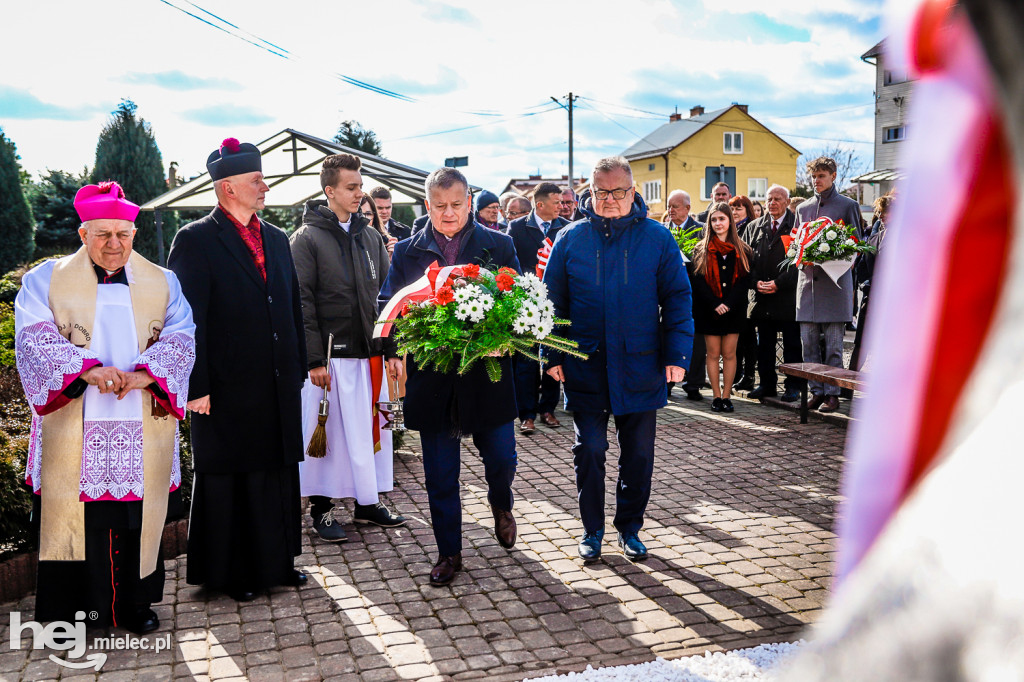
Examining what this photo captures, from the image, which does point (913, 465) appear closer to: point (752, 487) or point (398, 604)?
point (398, 604)

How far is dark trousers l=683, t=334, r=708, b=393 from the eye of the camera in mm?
11289

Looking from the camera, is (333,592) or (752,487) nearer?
(333,592)

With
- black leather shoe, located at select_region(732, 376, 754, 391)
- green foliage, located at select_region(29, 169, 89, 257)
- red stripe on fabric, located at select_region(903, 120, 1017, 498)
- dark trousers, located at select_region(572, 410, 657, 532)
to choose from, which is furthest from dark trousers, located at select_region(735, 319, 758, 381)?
green foliage, located at select_region(29, 169, 89, 257)

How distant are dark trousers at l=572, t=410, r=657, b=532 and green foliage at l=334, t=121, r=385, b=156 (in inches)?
1894

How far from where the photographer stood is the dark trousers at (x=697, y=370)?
37.0 ft

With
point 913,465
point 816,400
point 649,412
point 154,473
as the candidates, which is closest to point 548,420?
point 816,400

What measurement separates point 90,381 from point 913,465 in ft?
14.2

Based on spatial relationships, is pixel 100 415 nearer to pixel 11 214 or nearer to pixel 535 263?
pixel 535 263

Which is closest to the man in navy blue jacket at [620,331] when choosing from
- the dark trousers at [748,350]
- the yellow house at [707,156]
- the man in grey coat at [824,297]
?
the man in grey coat at [824,297]

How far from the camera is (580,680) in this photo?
385 cm

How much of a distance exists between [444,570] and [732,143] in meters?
60.9

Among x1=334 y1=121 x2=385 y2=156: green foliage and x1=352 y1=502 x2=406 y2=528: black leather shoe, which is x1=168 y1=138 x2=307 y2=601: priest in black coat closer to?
x1=352 y1=502 x2=406 y2=528: black leather shoe

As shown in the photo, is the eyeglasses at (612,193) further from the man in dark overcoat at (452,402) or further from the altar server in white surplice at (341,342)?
the altar server in white surplice at (341,342)

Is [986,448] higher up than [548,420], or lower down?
higher up
